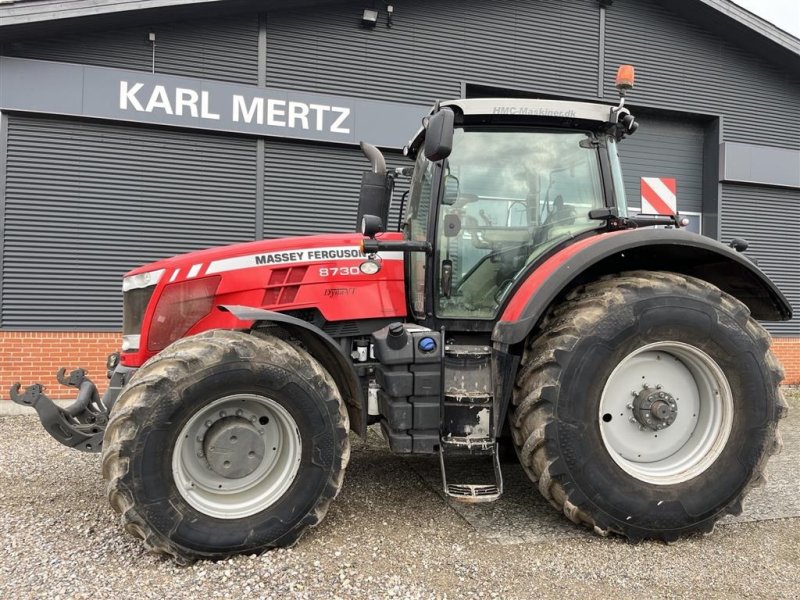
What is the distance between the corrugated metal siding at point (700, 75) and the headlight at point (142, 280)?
305 inches

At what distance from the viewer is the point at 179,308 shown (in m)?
3.14

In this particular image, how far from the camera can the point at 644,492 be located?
2.77 m

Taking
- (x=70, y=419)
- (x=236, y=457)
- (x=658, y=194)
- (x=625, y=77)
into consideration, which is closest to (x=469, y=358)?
(x=236, y=457)

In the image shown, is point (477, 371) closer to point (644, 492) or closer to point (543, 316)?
point (543, 316)

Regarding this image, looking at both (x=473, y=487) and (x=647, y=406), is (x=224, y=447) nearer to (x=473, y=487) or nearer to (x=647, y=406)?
(x=473, y=487)

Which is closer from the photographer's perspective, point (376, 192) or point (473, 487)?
point (473, 487)

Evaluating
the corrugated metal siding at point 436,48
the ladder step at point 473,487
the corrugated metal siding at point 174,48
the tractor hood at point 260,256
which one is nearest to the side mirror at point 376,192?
the tractor hood at point 260,256

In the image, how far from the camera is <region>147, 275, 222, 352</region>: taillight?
123 inches

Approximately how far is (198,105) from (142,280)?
4.34 meters

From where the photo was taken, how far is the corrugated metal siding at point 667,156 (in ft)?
29.5

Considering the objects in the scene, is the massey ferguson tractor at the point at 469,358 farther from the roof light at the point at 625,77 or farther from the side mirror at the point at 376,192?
the side mirror at the point at 376,192

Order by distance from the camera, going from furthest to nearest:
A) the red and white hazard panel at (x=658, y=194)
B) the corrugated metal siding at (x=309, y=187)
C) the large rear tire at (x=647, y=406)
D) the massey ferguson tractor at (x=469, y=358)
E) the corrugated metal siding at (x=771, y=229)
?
the corrugated metal siding at (x=771, y=229) → the red and white hazard panel at (x=658, y=194) → the corrugated metal siding at (x=309, y=187) → the large rear tire at (x=647, y=406) → the massey ferguson tractor at (x=469, y=358)

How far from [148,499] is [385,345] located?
4.45 feet

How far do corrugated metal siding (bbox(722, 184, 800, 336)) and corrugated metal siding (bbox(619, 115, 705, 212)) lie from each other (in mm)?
519
